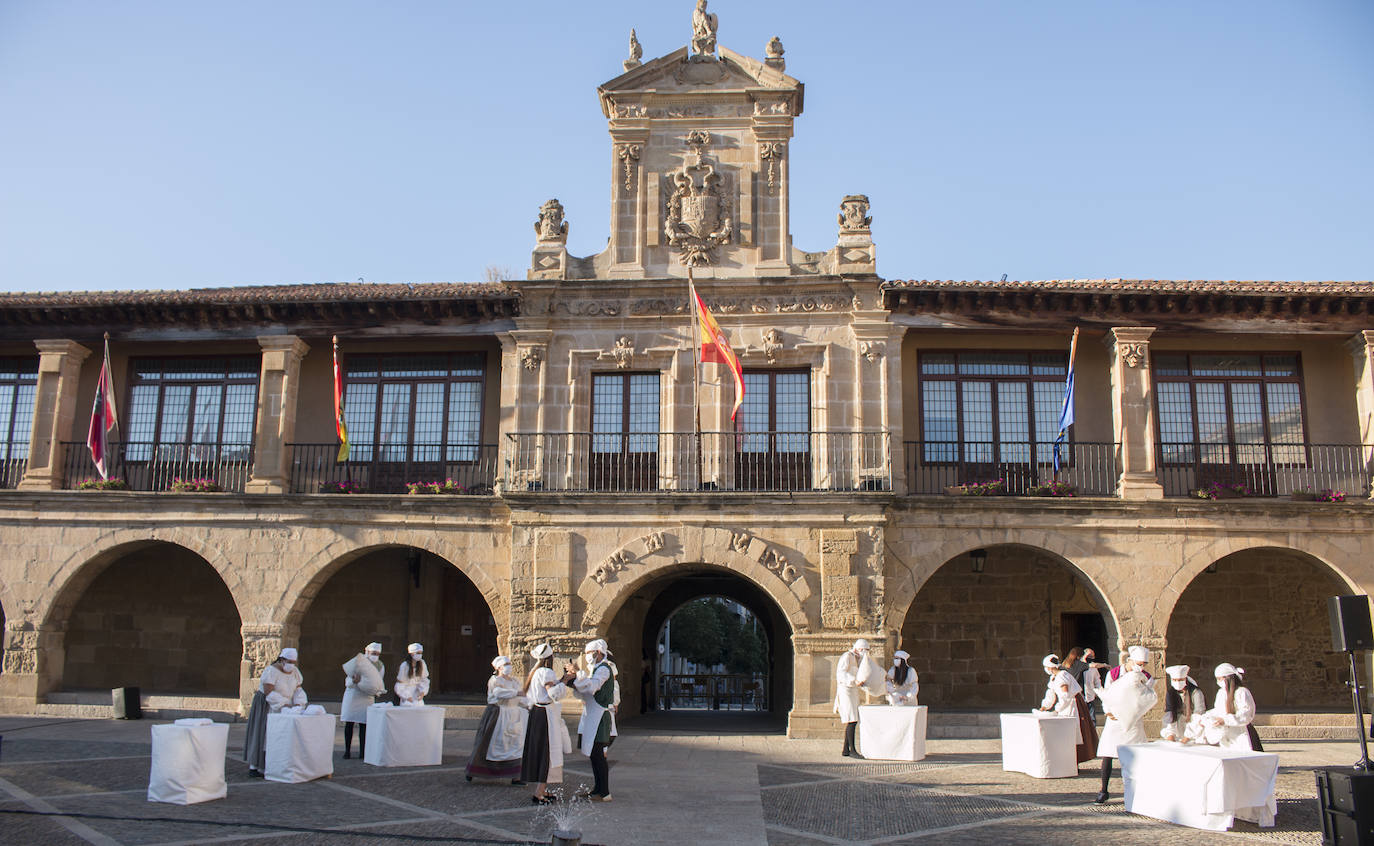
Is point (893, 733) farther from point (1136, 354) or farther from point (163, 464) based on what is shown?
point (163, 464)

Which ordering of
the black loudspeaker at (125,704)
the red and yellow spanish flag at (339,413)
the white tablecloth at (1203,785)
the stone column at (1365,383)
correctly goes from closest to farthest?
the white tablecloth at (1203,785)
the black loudspeaker at (125,704)
the stone column at (1365,383)
the red and yellow spanish flag at (339,413)

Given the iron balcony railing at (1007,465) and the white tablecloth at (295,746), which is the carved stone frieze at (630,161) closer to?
the iron balcony railing at (1007,465)

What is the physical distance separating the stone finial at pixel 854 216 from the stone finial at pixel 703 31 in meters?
3.46

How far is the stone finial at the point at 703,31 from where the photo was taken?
18.0m

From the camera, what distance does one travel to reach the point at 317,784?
11133mm

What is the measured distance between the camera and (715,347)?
52.7ft

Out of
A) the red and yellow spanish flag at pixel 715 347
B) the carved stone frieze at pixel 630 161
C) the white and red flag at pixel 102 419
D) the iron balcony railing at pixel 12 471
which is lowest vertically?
the iron balcony railing at pixel 12 471

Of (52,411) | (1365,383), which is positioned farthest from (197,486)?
(1365,383)

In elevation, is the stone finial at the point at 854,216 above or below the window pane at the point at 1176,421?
above

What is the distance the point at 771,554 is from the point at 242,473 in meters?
9.07

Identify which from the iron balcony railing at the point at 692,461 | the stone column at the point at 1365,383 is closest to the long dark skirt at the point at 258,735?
the iron balcony railing at the point at 692,461

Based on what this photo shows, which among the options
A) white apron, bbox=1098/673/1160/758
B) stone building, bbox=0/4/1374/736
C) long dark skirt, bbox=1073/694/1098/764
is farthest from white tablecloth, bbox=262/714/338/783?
long dark skirt, bbox=1073/694/1098/764

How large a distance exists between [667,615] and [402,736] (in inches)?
431

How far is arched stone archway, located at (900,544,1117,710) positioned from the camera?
1795 centimetres
